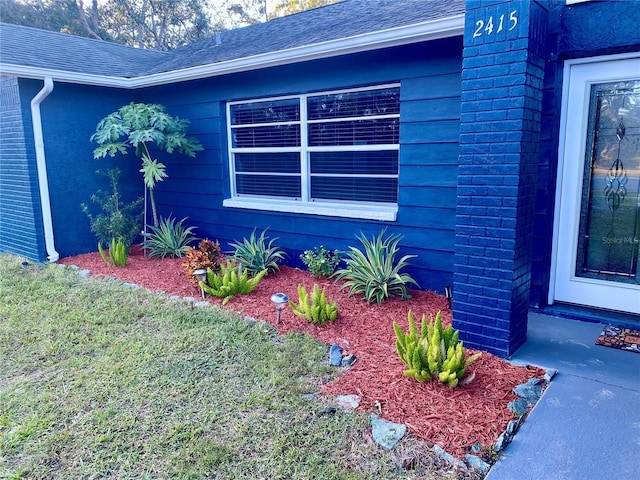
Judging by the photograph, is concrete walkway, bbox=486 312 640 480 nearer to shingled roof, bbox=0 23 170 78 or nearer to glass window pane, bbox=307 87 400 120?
glass window pane, bbox=307 87 400 120

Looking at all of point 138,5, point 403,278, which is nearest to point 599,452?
point 403,278

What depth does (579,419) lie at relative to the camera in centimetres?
244

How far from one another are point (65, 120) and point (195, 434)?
5420 mm

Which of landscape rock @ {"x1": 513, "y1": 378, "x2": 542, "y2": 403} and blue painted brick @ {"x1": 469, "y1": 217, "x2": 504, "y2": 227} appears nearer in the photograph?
landscape rock @ {"x1": 513, "y1": 378, "x2": 542, "y2": 403}

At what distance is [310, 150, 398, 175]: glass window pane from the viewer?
4793mm

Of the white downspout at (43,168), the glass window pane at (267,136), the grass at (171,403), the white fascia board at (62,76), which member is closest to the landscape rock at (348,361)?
the grass at (171,403)

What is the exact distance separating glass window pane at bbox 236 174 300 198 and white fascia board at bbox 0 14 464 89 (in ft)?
4.49

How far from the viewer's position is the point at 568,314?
3777 mm

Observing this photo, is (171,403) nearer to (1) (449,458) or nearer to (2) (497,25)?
(1) (449,458)

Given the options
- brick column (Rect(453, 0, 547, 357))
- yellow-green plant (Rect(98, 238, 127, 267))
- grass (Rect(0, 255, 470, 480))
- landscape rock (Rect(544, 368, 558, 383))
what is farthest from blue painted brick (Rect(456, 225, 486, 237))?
yellow-green plant (Rect(98, 238, 127, 267))

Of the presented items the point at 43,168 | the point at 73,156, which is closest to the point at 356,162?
the point at 73,156

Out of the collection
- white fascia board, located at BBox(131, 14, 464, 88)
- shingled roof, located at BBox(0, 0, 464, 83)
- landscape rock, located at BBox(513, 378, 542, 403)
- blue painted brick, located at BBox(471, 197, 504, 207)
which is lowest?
landscape rock, located at BBox(513, 378, 542, 403)

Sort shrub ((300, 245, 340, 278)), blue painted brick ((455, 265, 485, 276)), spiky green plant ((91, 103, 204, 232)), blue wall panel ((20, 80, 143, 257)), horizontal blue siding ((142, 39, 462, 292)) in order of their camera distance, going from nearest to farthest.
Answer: blue painted brick ((455, 265, 485, 276)) → horizontal blue siding ((142, 39, 462, 292)) → shrub ((300, 245, 340, 278)) → spiky green plant ((91, 103, 204, 232)) → blue wall panel ((20, 80, 143, 257))

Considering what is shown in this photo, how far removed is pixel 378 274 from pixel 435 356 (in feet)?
5.49
